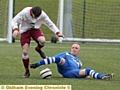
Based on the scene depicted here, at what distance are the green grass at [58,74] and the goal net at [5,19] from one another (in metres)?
0.77

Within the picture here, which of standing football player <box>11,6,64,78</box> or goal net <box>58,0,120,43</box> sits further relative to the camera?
goal net <box>58,0,120,43</box>

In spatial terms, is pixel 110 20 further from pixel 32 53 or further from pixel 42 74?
pixel 42 74

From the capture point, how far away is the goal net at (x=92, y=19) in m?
21.2

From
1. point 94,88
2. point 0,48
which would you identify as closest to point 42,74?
point 94,88

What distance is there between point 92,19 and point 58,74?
11.3m

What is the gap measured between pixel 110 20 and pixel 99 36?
2.82 feet

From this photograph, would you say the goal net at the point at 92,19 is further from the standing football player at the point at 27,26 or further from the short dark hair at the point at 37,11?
the short dark hair at the point at 37,11

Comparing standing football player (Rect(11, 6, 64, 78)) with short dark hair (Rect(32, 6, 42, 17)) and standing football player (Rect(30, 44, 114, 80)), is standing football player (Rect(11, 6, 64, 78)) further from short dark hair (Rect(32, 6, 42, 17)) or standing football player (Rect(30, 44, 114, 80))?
standing football player (Rect(30, 44, 114, 80))

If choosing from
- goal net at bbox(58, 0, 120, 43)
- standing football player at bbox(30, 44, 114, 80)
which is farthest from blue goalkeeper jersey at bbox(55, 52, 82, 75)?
goal net at bbox(58, 0, 120, 43)

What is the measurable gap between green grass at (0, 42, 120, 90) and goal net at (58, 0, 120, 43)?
3.81 ft

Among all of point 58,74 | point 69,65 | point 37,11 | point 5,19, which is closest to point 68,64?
point 69,65

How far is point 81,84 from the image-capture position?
384 inches

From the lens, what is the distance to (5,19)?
21.2 meters

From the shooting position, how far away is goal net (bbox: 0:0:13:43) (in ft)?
67.4
